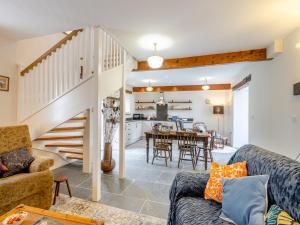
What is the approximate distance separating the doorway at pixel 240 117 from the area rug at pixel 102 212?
17.0 feet

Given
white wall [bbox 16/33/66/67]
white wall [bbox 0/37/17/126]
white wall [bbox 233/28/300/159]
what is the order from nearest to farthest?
white wall [bbox 233/28/300/159] < white wall [bbox 0/37/17/126] < white wall [bbox 16/33/66/67]

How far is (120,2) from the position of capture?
2068 millimetres

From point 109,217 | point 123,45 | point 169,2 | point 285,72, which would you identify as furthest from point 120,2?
point 285,72

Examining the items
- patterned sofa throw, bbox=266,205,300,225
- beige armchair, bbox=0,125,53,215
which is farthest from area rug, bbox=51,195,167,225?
patterned sofa throw, bbox=266,205,300,225

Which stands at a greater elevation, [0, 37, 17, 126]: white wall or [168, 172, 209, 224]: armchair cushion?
[0, 37, 17, 126]: white wall

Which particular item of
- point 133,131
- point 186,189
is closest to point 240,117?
point 133,131

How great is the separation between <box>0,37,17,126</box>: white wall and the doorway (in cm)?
648

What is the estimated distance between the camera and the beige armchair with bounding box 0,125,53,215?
1956 mm

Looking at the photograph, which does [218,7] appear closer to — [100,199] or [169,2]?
[169,2]

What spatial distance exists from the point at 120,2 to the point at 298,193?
2485 millimetres

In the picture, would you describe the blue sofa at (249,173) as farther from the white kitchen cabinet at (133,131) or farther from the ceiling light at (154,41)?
the white kitchen cabinet at (133,131)

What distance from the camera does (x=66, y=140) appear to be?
4.09 metres

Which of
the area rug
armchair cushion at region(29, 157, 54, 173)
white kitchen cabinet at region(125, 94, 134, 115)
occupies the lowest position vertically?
the area rug

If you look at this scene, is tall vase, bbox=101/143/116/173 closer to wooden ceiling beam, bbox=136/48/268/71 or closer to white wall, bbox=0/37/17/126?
white wall, bbox=0/37/17/126
